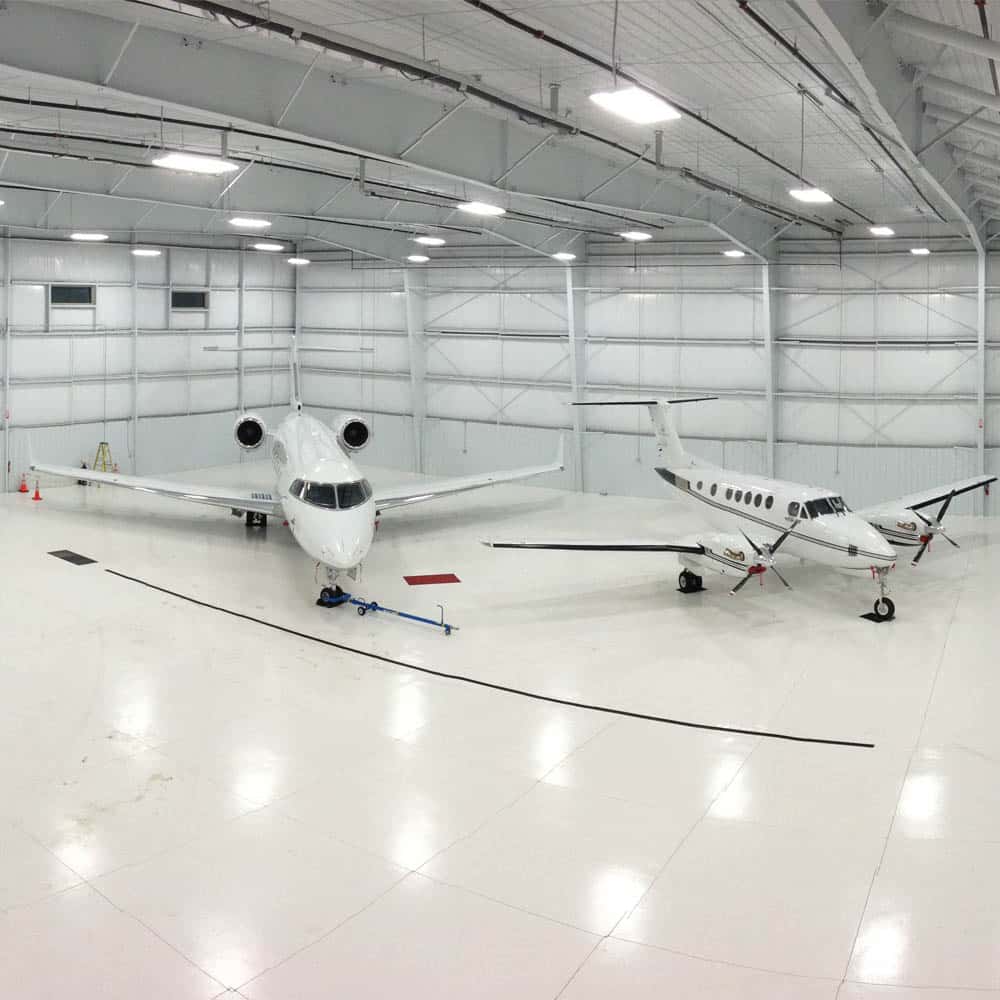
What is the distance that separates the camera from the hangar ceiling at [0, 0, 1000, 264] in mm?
10281

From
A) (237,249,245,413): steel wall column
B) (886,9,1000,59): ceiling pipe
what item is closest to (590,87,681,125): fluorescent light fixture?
(886,9,1000,59): ceiling pipe

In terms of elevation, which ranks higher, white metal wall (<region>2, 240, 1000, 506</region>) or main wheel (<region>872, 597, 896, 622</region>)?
white metal wall (<region>2, 240, 1000, 506</region>)

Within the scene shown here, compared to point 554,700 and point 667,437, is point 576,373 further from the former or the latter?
point 554,700

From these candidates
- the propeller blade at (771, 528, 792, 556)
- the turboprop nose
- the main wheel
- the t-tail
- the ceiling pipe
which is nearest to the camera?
the ceiling pipe

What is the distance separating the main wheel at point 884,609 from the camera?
17.5m

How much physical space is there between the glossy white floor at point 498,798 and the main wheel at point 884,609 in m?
0.35

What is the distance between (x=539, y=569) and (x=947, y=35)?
1451cm

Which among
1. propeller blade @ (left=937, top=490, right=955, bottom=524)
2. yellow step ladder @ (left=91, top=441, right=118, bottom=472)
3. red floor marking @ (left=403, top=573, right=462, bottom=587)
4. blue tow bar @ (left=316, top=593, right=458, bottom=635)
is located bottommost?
blue tow bar @ (left=316, top=593, right=458, bottom=635)

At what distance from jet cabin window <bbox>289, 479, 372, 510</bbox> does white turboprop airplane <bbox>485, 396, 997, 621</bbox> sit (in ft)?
8.79

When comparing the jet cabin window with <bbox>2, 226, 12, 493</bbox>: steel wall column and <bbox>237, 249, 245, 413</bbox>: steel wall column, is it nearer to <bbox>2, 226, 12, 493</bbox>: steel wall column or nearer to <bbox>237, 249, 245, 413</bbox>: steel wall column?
<bbox>2, 226, 12, 493</bbox>: steel wall column

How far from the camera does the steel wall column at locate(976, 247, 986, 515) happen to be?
2594cm

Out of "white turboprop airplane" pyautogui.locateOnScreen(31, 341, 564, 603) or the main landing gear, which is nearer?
the main landing gear

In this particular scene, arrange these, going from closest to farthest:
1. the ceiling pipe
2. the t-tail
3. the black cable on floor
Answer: the ceiling pipe < the black cable on floor < the t-tail

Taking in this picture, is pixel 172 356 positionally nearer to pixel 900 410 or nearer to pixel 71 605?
pixel 71 605
